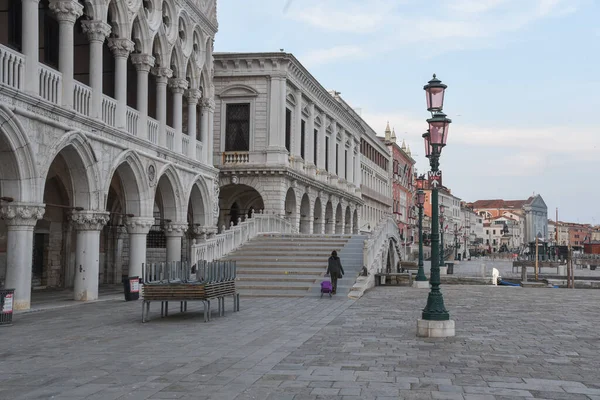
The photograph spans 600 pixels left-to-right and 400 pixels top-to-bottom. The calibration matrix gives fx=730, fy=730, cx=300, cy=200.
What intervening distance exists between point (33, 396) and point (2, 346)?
4119 mm

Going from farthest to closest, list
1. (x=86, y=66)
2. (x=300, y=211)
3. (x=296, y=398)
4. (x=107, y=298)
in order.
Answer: (x=300, y=211)
(x=86, y=66)
(x=107, y=298)
(x=296, y=398)

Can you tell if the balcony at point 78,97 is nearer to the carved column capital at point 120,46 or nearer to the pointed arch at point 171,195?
the pointed arch at point 171,195

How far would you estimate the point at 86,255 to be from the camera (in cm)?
2098

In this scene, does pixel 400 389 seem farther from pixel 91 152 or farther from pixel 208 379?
pixel 91 152

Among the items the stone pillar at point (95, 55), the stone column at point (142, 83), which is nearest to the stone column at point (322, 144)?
the stone column at point (142, 83)

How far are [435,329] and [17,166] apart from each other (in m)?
10.6

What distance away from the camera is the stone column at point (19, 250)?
1738 cm

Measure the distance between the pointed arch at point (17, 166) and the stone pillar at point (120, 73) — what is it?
5448mm

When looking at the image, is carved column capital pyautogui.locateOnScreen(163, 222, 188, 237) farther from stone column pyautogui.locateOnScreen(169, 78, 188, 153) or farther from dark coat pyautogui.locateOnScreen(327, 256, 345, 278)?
dark coat pyautogui.locateOnScreen(327, 256, 345, 278)

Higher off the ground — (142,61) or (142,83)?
(142,61)

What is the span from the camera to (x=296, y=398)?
26.1 ft

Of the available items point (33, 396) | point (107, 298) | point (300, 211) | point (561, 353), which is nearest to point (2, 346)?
point (33, 396)

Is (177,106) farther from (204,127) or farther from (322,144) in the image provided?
(322,144)

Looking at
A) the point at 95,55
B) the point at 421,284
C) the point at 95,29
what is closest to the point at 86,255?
the point at 95,55
